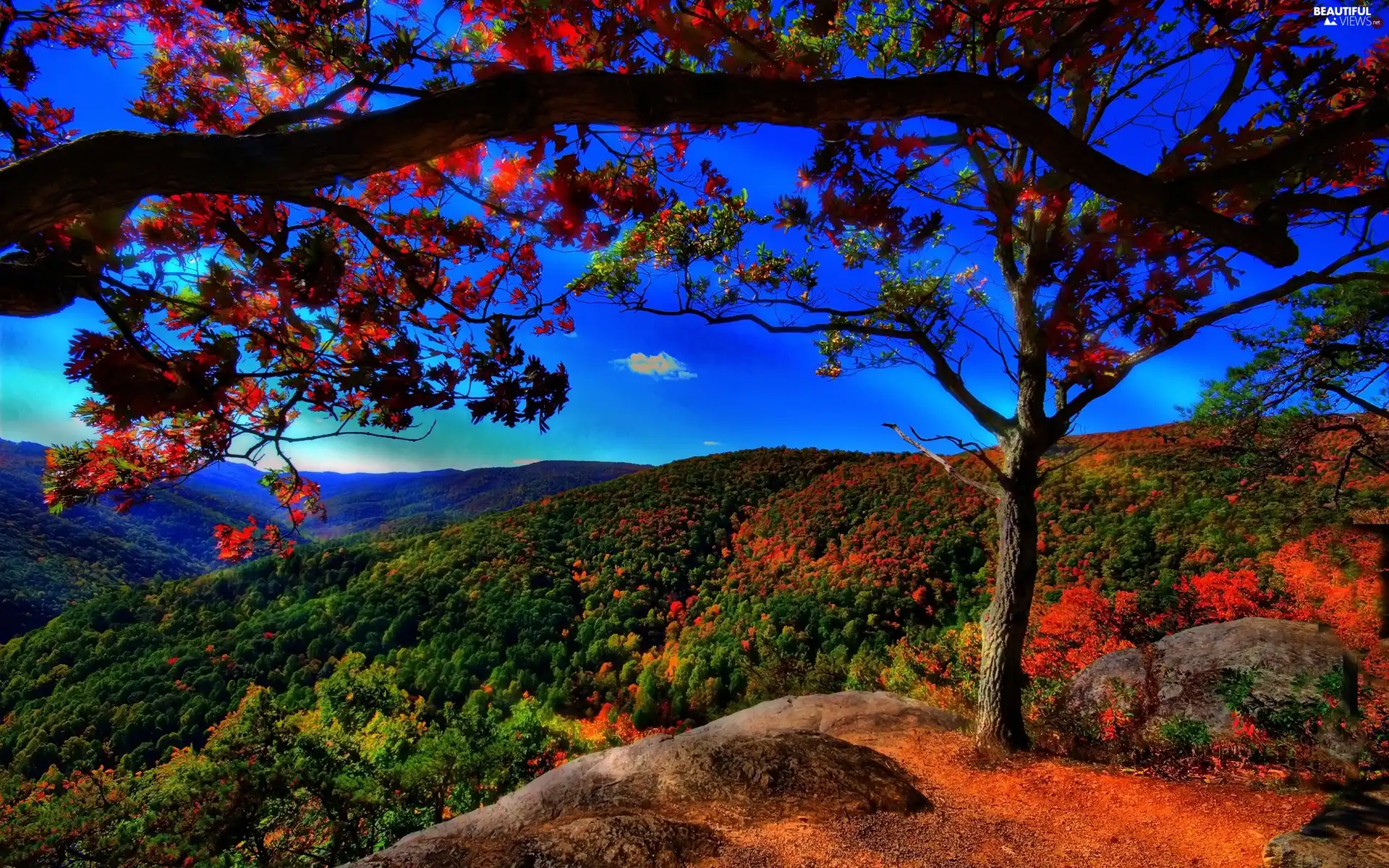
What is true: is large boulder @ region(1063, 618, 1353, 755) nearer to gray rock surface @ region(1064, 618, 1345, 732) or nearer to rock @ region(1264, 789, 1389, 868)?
gray rock surface @ region(1064, 618, 1345, 732)

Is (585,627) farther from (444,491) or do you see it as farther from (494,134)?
(444,491)

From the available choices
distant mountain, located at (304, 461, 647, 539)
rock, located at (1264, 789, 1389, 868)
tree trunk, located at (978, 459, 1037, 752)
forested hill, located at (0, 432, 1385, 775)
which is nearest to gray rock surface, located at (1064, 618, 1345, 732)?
tree trunk, located at (978, 459, 1037, 752)

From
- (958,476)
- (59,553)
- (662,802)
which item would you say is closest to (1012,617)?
(958,476)

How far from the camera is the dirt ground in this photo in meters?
2.67

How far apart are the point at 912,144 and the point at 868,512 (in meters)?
16.7

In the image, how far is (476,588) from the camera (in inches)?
825

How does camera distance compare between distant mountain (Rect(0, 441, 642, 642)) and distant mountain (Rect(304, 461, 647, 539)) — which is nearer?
distant mountain (Rect(0, 441, 642, 642))

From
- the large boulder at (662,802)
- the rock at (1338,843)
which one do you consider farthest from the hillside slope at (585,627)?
the large boulder at (662,802)

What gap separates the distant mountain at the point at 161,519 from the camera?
28.7 m

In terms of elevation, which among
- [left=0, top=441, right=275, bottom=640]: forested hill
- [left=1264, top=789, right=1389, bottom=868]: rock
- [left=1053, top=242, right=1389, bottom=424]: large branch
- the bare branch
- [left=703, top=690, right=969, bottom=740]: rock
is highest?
[left=1053, top=242, right=1389, bottom=424]: large branch

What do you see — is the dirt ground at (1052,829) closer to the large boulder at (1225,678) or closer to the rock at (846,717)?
the large boulder at (1225,678)

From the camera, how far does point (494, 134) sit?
156 cm

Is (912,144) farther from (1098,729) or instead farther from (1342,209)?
(1098,729)

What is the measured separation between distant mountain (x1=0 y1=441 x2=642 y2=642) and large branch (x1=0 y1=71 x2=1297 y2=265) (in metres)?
2.07
